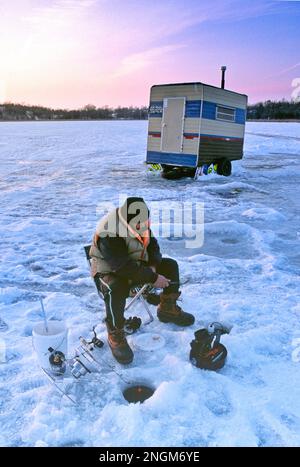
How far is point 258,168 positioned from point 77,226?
34.6 ft

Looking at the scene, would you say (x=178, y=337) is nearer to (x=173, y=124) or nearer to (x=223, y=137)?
(x=173, y=124)

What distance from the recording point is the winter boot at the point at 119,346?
3254 millimetres

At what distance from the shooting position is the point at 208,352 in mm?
3160

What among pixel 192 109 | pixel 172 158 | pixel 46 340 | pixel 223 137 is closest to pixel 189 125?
pixel 192 109

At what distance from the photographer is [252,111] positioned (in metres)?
95.9

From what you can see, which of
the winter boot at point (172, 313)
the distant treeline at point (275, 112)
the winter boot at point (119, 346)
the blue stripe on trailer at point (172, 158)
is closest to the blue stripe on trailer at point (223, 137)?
the blue stripe on trailer at point (172, 158)

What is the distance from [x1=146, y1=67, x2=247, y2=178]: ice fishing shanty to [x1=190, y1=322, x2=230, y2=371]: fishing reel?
988cm

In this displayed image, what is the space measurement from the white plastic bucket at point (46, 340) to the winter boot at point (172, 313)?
3.63 feet

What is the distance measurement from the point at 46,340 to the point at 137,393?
2.52 feet

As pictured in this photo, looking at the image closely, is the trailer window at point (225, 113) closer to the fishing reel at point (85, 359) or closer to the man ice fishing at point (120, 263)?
the man ice fishing at point (120, 263)

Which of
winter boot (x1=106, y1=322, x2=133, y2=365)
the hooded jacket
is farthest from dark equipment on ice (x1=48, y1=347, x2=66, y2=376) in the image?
the hooded jacket

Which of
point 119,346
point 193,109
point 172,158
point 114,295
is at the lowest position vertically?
point 119,346

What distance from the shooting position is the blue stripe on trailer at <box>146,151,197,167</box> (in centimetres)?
1269
